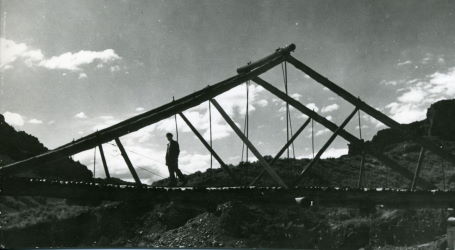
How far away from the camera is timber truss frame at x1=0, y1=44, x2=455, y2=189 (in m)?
8.95

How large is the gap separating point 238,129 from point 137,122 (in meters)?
2.36

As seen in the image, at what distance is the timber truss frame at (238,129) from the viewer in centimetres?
895

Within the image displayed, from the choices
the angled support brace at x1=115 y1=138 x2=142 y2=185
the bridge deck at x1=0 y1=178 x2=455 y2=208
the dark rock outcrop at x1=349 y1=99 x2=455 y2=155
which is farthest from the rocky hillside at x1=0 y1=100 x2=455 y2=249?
the angled support brace at x1=115 y1=138 x2=142 y2=185

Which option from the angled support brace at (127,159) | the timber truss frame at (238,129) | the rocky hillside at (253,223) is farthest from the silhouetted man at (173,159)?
the rocky hillside at (253,223)

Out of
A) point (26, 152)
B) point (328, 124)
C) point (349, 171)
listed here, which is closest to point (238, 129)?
point (328, 124)

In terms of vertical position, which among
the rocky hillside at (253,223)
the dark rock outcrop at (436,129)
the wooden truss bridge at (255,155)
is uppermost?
the dark rock outcrop at (436,129)

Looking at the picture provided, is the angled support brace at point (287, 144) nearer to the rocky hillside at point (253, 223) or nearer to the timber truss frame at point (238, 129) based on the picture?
the timber truss frame at point (238, 129)

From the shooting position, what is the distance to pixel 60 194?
8.58 m

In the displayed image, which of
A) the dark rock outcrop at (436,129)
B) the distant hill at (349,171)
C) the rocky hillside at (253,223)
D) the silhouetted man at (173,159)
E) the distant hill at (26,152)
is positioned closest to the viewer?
the silhouetted man at (173,159)

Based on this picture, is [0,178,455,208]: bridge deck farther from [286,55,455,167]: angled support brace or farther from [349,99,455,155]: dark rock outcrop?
[349,99,455,155]: dark rock outcrop

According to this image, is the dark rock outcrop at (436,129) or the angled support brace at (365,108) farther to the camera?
the dark rock outcrop at (436,129)

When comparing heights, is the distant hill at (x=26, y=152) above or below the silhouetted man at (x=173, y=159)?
above

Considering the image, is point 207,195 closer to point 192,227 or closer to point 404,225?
point 404,225

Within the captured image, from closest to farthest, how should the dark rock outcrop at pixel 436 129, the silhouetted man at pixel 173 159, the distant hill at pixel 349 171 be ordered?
the silhouetted man at pixel 173 159 → the distant hill at pixel 349 171 → the dark rock outcrop at pixel 436 129
